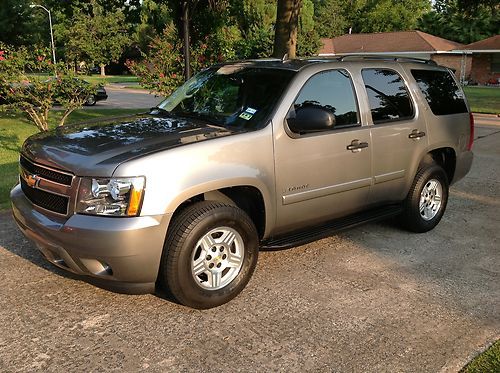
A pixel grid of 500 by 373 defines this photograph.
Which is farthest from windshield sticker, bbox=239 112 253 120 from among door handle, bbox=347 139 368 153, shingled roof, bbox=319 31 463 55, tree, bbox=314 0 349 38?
tree, bbox=314 0 349 38

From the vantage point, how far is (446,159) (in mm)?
5781

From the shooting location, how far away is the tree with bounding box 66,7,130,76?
5294 centimetres

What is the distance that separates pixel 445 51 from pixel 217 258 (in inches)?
1834

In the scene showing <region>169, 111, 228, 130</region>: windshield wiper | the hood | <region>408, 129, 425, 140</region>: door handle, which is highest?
<region>169, 111, 228, 130</region>: windshield wiper

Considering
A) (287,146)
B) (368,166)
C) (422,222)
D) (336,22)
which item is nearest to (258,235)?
(287,146)

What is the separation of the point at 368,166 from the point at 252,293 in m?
1.62

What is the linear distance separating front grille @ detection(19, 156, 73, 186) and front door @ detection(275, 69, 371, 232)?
1560 millimetres

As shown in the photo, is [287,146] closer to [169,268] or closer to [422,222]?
[169,268]

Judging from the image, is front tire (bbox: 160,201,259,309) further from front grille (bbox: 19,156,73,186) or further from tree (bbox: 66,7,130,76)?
tree (bbox: 66,7,130,76)

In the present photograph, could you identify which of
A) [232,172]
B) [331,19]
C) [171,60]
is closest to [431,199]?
[232,172]

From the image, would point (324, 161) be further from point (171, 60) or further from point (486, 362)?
point (171, 60)

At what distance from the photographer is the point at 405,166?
16.3 ft

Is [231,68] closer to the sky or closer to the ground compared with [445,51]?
closer to the ground

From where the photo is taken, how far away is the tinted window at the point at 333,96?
4211mm
